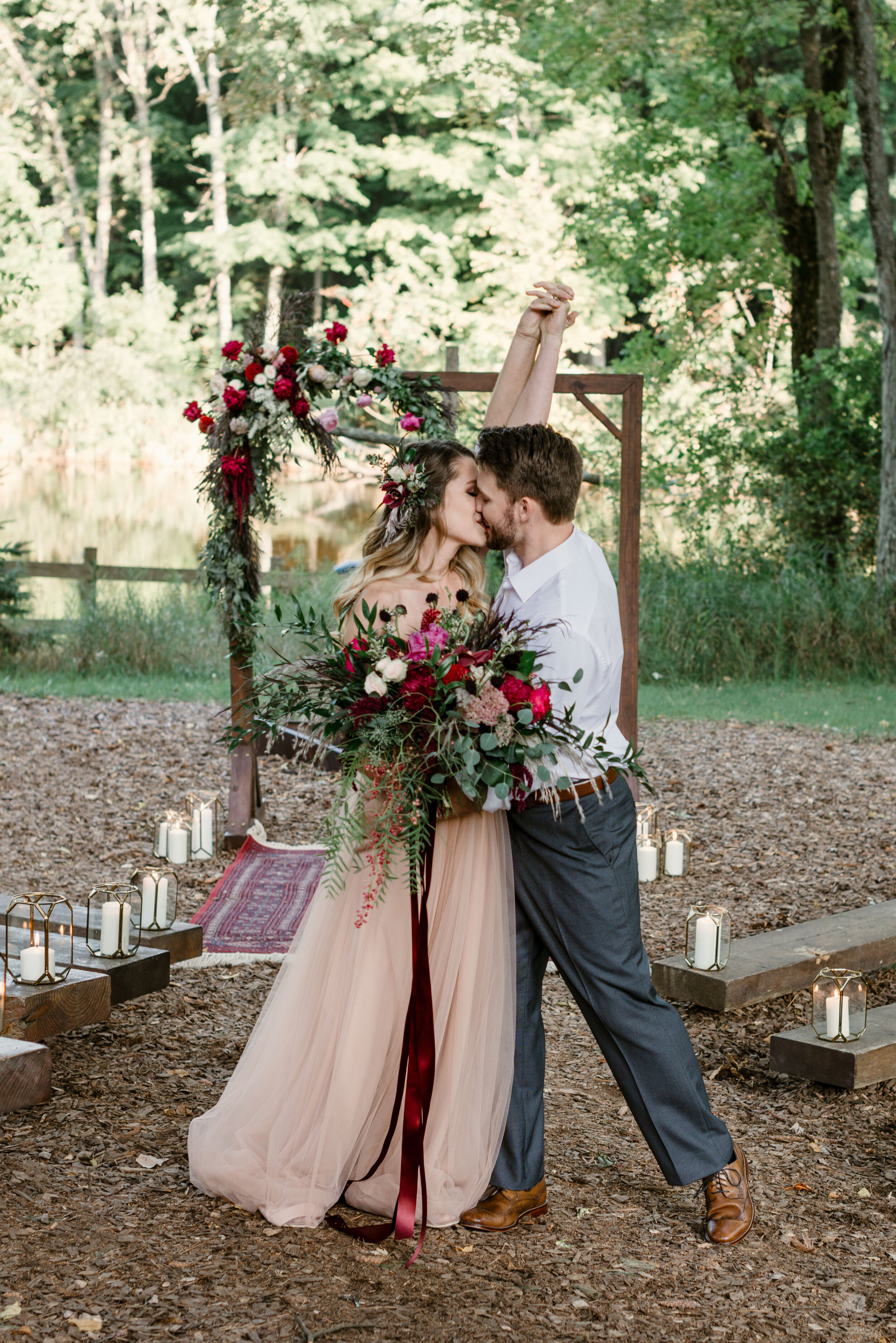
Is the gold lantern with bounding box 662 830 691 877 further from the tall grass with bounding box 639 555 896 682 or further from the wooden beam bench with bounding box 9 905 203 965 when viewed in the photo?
the tall grass with bounding box 639 555 896 682

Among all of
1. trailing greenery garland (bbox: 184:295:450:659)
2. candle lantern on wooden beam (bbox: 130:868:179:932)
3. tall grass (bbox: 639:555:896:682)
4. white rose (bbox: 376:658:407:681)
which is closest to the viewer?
white rose (bbox: 376:658:407:681)

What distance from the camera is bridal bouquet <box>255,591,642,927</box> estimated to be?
2840 millimetres

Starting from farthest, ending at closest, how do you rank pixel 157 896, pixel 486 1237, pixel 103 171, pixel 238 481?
pixel 103 171 → pixel 238 481 → pixel 157 896 → pixel 486 1237

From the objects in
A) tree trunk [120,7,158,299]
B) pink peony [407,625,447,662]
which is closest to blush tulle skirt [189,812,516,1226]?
pink peony [407,625,447,662]

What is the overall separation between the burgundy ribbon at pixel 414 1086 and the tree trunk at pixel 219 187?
26075mm

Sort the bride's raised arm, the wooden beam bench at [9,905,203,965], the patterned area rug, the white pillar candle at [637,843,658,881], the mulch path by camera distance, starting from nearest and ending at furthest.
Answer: the mulch path → the bride's raised arm → the wooden beam bench at [9,905,203,965] → the patterned area rug → the white pillar candle at [637,843,658,881]

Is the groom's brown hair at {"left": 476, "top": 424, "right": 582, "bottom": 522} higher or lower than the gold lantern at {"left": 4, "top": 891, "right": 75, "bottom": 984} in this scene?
higher

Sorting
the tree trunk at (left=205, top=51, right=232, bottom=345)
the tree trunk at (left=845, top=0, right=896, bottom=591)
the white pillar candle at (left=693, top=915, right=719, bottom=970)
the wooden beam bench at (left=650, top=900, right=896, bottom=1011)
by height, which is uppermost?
the tree trunk at (left=205, top=51, right=232, bottom=345)

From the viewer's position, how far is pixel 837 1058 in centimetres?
395

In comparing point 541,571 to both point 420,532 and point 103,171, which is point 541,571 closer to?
point 420,532

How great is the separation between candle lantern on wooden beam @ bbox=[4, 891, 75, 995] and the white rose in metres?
1.53

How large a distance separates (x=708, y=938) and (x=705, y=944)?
0.03m

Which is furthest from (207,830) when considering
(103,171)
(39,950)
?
(103,171)

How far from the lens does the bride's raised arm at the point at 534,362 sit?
12.0 feet
